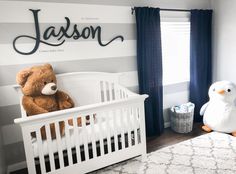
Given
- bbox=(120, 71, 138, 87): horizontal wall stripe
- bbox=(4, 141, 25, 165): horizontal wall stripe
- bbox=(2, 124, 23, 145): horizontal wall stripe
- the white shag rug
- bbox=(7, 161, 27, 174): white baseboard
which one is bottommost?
the white shag rug

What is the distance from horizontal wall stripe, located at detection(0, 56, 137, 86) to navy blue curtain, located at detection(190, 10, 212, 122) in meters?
0.99

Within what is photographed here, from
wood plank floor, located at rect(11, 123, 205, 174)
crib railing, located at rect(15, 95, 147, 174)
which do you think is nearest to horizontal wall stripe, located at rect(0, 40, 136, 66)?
crib railing, located at rect(15, 95, 147, 174)

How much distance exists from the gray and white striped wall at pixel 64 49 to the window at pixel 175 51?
0.32 meters

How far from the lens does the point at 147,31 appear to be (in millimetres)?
2613

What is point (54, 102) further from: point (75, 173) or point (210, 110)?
point (210, 110)

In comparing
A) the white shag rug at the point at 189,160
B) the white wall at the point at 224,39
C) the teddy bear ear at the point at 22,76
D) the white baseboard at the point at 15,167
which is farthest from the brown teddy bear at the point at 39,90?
the white wall at the point at 224,39

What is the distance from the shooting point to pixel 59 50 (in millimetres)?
2277

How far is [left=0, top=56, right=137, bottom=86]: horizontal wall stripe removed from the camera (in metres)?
2.08

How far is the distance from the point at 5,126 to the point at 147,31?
1.94m

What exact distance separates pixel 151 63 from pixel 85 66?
0.86 metres

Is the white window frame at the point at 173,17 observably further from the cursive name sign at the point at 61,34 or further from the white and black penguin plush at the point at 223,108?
the cursive name sign at the point at 61,34

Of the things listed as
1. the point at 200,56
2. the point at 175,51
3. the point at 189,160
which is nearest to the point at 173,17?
the point at 175,51

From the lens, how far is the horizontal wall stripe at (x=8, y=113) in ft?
6.97

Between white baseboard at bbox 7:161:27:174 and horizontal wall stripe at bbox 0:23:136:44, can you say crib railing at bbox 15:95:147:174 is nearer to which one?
white baseboard at bbox 7:161:27:174
